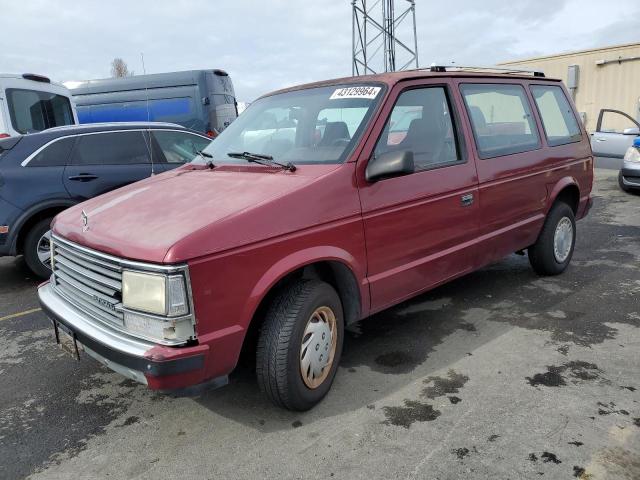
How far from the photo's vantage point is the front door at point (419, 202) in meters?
3.21

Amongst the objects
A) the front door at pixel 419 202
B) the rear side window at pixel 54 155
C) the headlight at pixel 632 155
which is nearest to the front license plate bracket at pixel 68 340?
the front door at pixel 419 202

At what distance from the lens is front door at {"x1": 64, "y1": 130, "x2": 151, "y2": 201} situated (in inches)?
231

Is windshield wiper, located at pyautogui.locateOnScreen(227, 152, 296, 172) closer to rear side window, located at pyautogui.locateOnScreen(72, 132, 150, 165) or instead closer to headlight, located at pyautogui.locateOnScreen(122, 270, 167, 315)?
headlight, located at pyautogui.locateOnScreen(122, 270, 167, 315)

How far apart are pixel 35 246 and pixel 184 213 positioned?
12.5 ft

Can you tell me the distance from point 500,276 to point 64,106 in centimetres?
847

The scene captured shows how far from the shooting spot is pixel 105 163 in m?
6.11

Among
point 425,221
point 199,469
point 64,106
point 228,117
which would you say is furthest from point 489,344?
point 228,117

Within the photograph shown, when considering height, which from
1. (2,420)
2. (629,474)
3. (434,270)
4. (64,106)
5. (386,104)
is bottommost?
(629,474)

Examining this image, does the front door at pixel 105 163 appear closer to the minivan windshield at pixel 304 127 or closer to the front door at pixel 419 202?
the minivan windshield at pixel 304 127

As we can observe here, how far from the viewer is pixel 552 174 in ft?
15.6

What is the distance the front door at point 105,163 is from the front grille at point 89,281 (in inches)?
116

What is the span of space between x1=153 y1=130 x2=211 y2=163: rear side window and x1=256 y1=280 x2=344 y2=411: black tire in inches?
165

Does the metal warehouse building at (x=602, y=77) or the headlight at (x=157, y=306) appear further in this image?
the metal warehouse building at (x=602, y=77)

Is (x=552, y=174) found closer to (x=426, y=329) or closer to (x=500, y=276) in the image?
(x=500, y=276)
